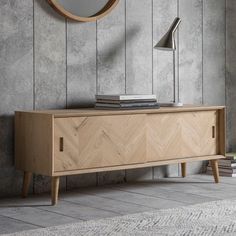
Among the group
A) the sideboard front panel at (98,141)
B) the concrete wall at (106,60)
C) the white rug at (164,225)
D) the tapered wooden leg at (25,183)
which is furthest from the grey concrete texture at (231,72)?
the tapered wooden leg at (25,183)

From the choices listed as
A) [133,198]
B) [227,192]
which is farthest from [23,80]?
[227,192]

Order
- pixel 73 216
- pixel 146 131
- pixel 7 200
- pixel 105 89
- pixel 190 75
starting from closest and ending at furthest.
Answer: pixel 73 216
pixel 7 200
pixel 146 131
pixel 105 89
pixel 190 75

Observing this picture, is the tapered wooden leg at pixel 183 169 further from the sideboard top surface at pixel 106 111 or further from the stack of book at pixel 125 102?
the stack of book at pixel 125 102

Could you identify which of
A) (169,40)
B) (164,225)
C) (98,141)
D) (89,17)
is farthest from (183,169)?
(164,225)

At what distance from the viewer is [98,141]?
3.90 metres

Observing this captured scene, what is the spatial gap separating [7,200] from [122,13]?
148 centimetres

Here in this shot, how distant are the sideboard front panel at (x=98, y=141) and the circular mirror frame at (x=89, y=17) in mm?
701

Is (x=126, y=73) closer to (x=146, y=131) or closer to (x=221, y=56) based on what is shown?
(x=146, y=131)

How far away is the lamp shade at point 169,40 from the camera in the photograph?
446 centimetres

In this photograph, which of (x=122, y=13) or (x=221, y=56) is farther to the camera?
(x=221, y=56)

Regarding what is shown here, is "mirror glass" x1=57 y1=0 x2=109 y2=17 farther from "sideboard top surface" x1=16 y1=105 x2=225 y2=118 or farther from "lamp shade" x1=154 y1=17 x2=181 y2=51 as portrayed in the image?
"sideboard top surface" x1=16 y1=105 x2=225 y2=118

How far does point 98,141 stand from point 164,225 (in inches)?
34.6

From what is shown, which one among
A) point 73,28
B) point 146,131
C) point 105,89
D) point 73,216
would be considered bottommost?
point 73,216

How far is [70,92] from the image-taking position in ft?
13.9
